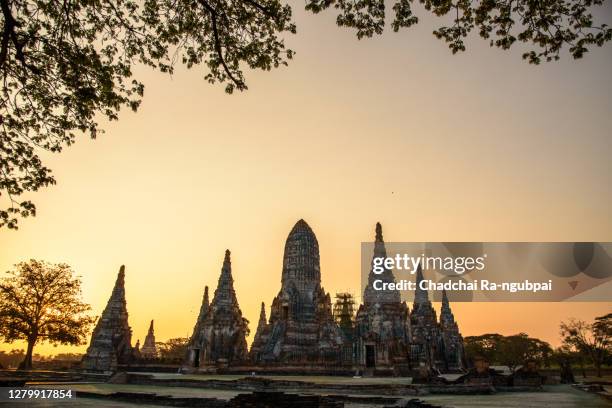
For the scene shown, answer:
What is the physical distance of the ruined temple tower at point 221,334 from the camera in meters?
33.7

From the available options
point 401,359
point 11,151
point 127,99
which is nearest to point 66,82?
point 127,99

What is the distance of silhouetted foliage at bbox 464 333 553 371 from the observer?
55219 mm

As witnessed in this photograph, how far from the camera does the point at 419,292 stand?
43.5m

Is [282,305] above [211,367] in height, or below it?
above

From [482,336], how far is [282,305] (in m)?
45.2

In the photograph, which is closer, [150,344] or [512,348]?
[150,344]

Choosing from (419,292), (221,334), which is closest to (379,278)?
(419,292)

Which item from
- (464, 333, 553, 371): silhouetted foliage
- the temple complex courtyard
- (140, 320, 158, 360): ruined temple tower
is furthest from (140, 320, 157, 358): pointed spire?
(464, 333, 553, 371): silhouetted foliage

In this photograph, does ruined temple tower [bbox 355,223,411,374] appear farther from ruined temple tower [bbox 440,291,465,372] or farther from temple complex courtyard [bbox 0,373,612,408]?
temple complex courtyard [bbox 0,373,612,408]

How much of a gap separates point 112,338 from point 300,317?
14.9 meters

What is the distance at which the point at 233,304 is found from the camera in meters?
36.2

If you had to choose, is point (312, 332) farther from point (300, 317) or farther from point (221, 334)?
point (221, 334)

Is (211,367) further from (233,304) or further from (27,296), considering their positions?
(27,296)

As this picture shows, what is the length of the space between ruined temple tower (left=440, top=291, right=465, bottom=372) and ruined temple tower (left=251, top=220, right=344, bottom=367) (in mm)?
12694
